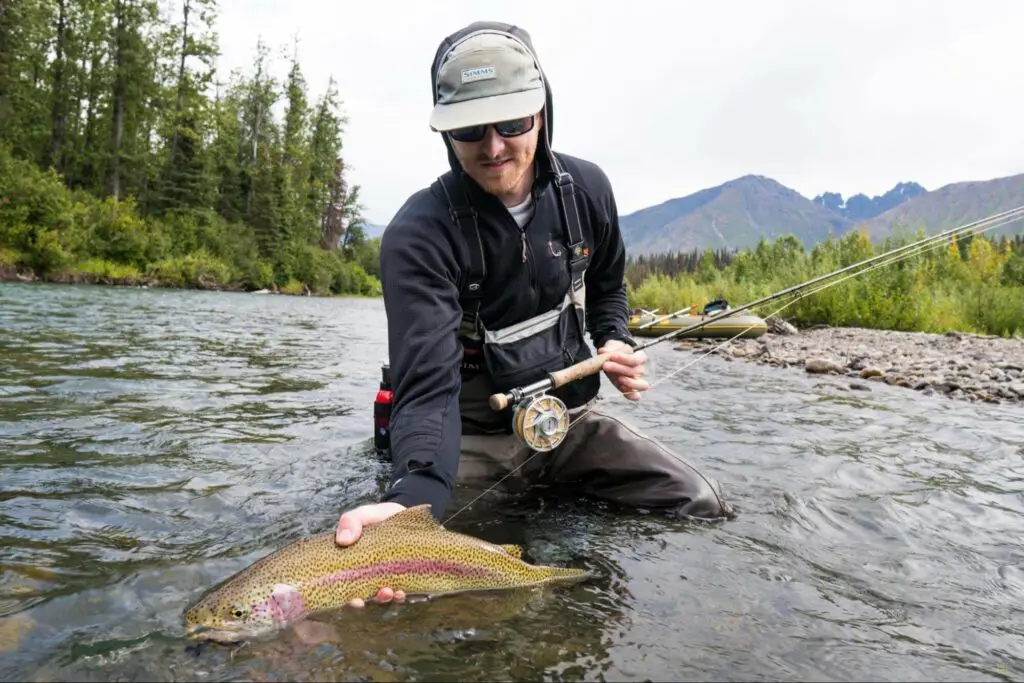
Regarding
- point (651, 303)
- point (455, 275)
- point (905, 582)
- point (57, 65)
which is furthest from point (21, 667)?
point (57, 65)

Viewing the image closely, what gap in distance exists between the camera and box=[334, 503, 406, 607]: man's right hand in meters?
2.46

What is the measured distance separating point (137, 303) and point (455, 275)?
19.7m

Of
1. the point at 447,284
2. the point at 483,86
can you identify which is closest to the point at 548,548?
the point at 447,284

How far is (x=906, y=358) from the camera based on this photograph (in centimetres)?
1117

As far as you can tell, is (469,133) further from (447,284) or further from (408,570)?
(408,570)

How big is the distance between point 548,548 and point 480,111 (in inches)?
83.8

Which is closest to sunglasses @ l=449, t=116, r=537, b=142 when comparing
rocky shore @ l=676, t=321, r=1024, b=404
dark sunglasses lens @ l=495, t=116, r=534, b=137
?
dark sunglasses lens @ l=495, t=116, r=534, b=137

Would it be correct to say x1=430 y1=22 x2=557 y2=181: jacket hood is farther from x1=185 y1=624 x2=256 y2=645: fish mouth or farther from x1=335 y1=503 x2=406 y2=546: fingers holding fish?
x1=185 y1=624 x2=256 y2=645: fish mouth

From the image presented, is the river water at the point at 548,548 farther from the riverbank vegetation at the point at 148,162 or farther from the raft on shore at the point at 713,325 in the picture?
the riverbank vegetation at the point at 148,162

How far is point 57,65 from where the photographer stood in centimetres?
4078

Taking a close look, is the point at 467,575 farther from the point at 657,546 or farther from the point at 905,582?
the point at 905,582

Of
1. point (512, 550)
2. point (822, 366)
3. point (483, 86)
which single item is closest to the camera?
point (512, 550)

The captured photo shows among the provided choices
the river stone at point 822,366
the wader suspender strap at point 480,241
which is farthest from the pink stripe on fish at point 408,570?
the river stone at point 822,366

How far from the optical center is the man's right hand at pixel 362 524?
8.05ft
